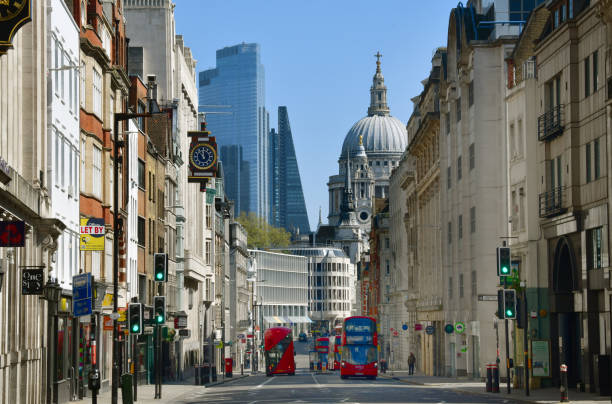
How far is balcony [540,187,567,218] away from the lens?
51969mm

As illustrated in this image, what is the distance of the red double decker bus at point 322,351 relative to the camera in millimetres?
133337

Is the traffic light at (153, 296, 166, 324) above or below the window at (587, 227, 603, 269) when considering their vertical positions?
below

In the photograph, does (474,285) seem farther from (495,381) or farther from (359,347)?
(495,381)

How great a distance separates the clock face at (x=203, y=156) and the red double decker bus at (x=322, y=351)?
68247mm

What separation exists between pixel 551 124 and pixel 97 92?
19.6 metres

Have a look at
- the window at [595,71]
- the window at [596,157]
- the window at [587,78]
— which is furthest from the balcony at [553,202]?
the window at [595,71]

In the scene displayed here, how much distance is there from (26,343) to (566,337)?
26223 mm

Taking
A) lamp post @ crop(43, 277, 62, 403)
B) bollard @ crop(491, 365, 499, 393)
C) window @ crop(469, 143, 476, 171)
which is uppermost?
window @ crop(469, 143, 476, 171)

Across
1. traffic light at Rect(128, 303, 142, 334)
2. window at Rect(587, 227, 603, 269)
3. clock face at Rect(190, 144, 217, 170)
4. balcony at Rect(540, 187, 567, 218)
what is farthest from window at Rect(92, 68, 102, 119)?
window at Rect(587, 227, 603, 269)

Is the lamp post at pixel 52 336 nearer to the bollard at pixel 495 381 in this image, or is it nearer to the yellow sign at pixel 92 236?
the yellow sign at pixel 92 236

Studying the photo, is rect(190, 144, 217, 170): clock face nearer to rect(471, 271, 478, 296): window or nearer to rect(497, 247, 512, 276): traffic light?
rect(471, 271, 478, 296): window

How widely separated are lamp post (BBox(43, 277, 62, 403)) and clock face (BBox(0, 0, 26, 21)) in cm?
2087

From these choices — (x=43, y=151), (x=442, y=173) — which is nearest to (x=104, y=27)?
(x=43, y=151)

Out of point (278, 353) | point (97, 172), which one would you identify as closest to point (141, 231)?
point (97, 172)
